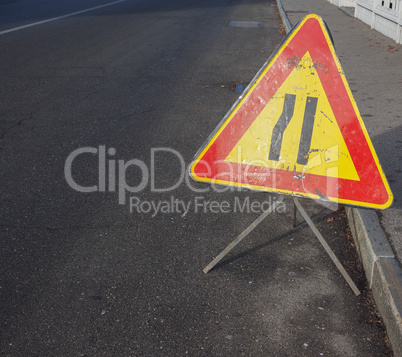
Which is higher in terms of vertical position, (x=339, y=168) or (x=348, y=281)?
(x=339, y=168)

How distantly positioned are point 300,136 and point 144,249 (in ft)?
4.92

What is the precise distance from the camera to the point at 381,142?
5758 mm

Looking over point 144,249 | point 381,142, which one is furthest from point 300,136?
point 381,142

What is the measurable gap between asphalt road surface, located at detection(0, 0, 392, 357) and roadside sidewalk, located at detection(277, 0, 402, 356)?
16 centimetres

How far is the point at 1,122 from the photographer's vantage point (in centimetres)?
711

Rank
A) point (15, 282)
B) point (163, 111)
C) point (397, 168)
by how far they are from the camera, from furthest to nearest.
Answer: point (163, 111) < point (397, 168) < point (15, 282)

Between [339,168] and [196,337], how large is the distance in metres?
1.35

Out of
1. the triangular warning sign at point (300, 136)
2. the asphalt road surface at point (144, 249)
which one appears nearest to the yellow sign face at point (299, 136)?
the triangular warning sign at point (300, 136)

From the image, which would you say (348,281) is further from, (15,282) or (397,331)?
(15,282)

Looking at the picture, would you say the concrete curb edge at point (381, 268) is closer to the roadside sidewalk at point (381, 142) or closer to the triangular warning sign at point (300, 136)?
the roadside sidewalk at point (381, 142)

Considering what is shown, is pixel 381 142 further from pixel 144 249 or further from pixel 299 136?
pixel 144 249

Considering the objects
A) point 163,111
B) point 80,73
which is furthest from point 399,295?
point 80,73

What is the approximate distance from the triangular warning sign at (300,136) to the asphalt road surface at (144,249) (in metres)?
0.72

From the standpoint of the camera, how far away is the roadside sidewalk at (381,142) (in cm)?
319
